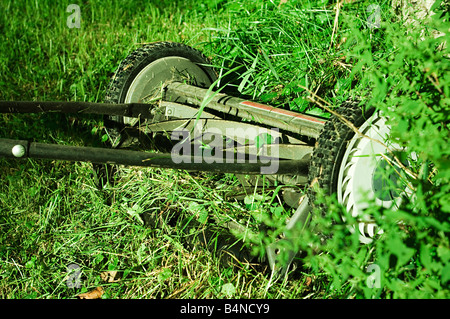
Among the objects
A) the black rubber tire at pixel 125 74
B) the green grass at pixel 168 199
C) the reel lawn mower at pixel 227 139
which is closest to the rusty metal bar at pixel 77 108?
the reel lawn mower at pixel 227 139

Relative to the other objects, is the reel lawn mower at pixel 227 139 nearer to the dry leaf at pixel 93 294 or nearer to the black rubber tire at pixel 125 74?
the black rubber tire at pixel 125 74

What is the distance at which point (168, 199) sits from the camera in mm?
2227

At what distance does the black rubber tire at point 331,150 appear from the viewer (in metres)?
1.70

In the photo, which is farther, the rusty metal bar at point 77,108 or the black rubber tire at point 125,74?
the black rubber tire at point 125,74

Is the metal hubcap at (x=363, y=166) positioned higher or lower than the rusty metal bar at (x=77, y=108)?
lower

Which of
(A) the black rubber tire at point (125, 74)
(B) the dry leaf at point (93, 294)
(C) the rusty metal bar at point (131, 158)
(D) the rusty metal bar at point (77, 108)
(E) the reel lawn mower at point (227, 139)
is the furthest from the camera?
(A) the black rubber tire at point (125, 74)

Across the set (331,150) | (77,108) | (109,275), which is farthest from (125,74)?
(331,150)

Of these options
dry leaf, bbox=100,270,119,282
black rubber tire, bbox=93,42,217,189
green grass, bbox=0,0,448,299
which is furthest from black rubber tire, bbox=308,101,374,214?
Result: black rubber tire, bbox=93,42,217,189

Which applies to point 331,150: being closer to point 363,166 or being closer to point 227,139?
point 363,166

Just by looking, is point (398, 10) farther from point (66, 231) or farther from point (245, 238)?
point (66, 231)

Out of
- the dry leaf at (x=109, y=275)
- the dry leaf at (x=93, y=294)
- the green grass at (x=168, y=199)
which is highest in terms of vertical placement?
the green grass at (x=168, y=199)

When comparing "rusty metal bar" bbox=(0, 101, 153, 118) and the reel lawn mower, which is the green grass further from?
"rusty metal bar" bbox=(0, 101, 153, 118)

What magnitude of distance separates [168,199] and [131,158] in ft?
2.43

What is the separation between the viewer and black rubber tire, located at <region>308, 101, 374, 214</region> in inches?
66.9
